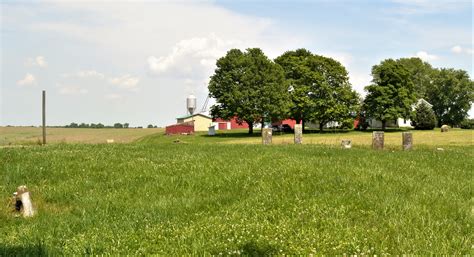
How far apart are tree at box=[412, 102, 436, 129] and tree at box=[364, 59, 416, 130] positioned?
216 cm

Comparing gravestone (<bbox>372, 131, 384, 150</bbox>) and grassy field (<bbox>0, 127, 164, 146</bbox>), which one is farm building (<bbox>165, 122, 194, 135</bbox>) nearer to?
grassy field (<bbox>0, 127, 164, 146</bbox>)

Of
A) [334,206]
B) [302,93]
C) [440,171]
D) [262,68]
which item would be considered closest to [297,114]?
[302,93]

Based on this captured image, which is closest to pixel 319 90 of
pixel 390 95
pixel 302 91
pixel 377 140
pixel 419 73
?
pixel 302 91

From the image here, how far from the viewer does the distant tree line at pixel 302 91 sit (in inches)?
2862

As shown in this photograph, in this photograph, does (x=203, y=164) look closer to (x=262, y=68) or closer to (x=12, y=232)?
(x=12, y=232)

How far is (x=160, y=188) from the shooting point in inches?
457

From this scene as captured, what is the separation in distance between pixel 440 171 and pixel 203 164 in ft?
24.4

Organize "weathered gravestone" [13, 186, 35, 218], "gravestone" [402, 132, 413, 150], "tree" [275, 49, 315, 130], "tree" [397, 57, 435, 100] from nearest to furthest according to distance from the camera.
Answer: "weathered gravestone" [13, 186, 35, 218]
"gravestone" [402, 132, 413, 150]
"tree" [275, 49, 315, 130]
"tree" [397, 57, 435, 100]

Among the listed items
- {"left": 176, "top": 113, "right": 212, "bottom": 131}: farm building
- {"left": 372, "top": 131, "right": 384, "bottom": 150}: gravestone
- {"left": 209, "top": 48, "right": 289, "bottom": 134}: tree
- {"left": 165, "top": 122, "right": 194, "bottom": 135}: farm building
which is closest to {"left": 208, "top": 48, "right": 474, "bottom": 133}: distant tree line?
{"left": 209, "top": 48, "right": 289, "bottom": 134}: tree

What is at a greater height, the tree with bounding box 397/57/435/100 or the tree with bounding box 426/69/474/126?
the tree with bounding box 397/57/435/100

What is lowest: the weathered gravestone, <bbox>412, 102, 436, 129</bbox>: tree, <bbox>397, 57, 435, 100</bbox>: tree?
the weathered gravestone

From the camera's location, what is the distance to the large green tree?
79.5 meters

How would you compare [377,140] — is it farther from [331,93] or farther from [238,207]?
[331,93]

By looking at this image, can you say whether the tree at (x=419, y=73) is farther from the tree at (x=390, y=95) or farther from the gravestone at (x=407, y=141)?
the gravestone at (x=407, y=141)
